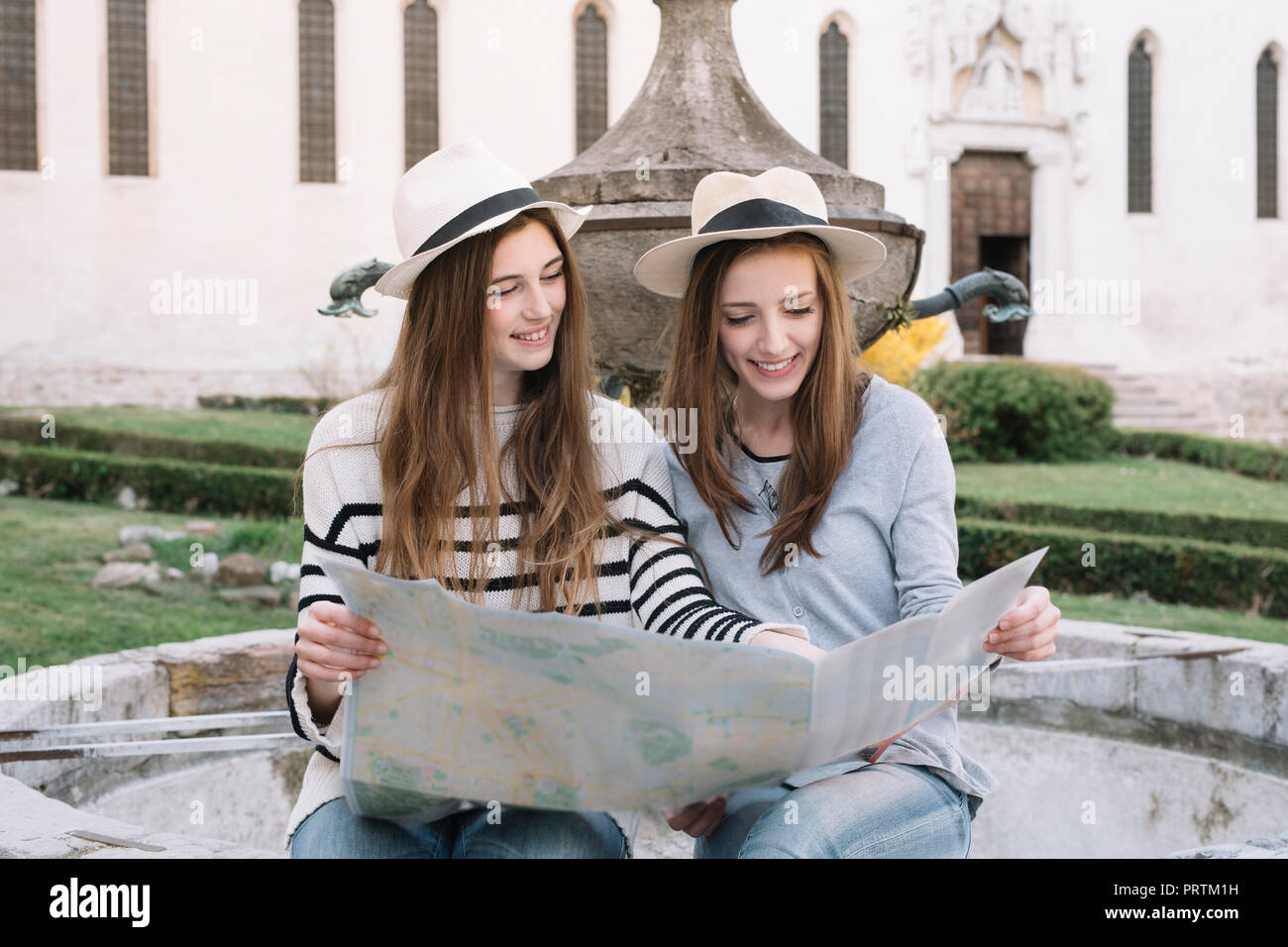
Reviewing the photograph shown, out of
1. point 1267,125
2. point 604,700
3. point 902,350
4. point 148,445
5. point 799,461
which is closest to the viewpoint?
point 604,700

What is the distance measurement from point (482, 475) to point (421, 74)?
54.7ft

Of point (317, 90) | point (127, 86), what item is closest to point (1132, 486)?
point (317, 90)

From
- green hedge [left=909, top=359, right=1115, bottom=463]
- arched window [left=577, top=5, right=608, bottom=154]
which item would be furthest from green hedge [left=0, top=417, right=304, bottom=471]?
arched window [left=577, top=5, right=608, bottom=154]

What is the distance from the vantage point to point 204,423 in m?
12.9

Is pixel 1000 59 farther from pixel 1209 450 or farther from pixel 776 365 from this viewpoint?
pixel 776 365

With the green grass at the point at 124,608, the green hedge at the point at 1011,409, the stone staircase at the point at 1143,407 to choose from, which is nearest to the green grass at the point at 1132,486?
the green hedge at the point at 1011,409

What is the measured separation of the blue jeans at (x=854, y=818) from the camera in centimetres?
174

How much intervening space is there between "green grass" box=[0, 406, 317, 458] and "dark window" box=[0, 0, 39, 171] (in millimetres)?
3829

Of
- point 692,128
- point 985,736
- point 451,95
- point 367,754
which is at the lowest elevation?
point 985,736

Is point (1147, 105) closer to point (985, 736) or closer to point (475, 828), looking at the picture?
point (985, 736)

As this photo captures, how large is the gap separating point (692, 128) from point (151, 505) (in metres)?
8.26

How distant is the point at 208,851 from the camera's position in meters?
1.83

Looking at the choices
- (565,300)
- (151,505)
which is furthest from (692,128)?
(151,505)

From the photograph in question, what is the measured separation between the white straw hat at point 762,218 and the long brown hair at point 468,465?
26 cm
